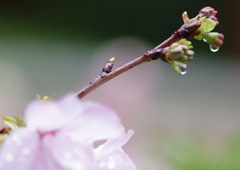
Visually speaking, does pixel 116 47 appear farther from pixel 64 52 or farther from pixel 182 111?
pixel 64 52

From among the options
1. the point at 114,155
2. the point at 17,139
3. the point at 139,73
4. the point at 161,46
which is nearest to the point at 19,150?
the point at 17,139

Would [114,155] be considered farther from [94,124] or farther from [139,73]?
[139,73]

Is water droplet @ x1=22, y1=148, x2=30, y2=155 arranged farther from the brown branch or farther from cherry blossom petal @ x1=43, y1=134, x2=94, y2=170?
the brown branch

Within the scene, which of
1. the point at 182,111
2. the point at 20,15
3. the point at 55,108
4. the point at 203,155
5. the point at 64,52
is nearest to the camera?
the point at 55,108

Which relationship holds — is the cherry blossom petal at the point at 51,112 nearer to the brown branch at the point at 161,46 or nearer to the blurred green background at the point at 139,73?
the brown branch at the point at 161,46

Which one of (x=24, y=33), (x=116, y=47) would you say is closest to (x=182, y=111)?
(x=116, y=47)
